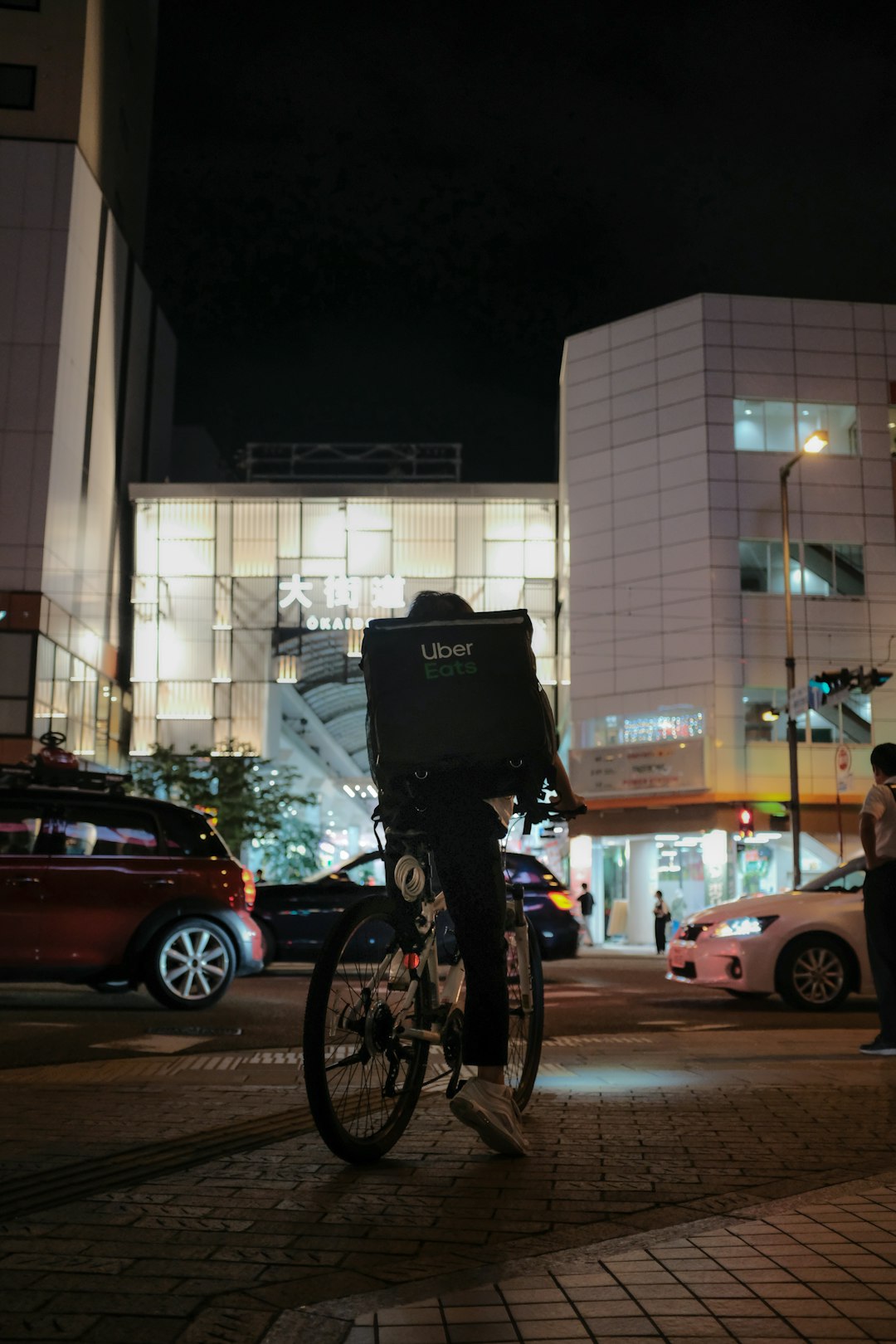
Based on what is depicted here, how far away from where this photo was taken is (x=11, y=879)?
10.7 metres

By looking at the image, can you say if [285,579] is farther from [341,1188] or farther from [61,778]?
[341,1188]

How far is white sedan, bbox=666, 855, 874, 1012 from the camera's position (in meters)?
12.0

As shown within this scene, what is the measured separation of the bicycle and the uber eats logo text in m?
0.54

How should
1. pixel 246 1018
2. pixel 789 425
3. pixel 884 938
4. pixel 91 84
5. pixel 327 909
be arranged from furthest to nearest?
pixel 91 84 → pixel 789 425 → pixel 327 909 → pixel 246 1018 → pixel 884 938

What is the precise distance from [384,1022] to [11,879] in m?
7.23

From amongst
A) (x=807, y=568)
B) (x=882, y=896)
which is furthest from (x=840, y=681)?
(x=882, y=896)

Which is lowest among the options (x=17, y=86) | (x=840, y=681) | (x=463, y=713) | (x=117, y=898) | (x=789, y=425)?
(x=117, y=898)

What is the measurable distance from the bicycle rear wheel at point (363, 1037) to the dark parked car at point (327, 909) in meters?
13.4

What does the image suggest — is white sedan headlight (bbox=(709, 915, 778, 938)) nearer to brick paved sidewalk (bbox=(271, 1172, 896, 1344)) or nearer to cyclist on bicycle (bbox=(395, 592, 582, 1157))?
cyclist on bicycle (bbox=(395, 592, 582, 1157))

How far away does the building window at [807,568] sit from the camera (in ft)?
127

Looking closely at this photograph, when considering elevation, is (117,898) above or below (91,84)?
below

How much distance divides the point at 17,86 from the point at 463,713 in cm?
4800

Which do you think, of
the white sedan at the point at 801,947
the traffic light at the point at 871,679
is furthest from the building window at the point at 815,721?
the white sedan at the point at 801,947

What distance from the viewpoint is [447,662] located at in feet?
14.6
